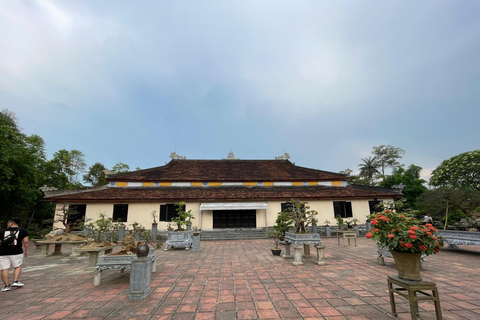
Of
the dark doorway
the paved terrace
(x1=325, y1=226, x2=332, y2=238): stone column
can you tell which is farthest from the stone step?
the paved terrace

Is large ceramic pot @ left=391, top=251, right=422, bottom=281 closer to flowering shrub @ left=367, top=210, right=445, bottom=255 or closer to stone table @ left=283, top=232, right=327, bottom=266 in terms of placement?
flowering shrub @ left=367, top=210, right=445, bottom=255

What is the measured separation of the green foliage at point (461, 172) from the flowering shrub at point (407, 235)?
26293 millimetres

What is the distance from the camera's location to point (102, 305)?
352cm

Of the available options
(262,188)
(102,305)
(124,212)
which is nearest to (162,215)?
(124,212)

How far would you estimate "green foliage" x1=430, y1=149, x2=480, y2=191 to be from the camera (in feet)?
70.8

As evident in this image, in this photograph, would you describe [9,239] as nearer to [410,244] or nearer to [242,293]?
[242,293]

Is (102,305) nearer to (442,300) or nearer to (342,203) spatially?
(442,300)

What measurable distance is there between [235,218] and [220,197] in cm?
205

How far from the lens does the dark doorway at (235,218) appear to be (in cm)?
1472

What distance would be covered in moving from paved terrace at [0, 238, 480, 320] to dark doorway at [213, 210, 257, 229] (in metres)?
8.30

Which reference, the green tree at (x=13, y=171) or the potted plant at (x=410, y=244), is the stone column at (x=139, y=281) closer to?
the potted plant at (x=410, y=244)

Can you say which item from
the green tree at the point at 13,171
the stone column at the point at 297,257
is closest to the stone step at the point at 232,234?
the stone column at the point at 297,257

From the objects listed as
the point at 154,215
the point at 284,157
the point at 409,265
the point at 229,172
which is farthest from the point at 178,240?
the point at 284,157

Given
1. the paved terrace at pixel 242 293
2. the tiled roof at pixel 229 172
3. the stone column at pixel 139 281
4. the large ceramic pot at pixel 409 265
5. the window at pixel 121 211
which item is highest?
the tiled roof at pixel 229 172
